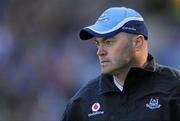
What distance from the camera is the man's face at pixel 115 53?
5230mm

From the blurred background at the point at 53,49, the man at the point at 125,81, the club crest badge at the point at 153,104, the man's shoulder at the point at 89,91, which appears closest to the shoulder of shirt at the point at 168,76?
the man at the point at 125,81

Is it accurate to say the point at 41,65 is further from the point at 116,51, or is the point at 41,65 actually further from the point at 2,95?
the point at 116,51

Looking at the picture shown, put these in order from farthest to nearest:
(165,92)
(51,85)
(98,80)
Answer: (51,85)
(98,80)
(165,92)

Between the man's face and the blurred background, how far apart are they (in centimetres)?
422

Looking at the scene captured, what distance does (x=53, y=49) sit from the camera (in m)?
10.8

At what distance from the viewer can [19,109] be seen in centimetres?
1056

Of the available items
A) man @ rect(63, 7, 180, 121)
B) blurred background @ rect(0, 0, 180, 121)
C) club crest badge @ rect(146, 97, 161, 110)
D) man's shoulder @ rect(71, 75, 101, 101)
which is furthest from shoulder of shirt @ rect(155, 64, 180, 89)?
blurred background @ rect(0, 0, 180, 121)

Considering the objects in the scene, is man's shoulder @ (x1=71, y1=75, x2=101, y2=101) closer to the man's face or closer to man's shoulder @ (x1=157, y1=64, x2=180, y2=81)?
the man's face

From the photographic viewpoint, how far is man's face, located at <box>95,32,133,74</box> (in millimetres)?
5230

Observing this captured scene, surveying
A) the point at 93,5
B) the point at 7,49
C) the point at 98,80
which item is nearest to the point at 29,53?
the point at 7,49

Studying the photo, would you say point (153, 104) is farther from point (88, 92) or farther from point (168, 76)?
point (88, 92)

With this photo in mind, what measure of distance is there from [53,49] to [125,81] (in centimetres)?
562

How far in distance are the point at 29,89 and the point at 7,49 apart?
831 millimetres

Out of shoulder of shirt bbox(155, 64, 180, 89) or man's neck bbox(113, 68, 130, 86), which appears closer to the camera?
shoulder of shirt bbox(155, 64, 180, 89)
